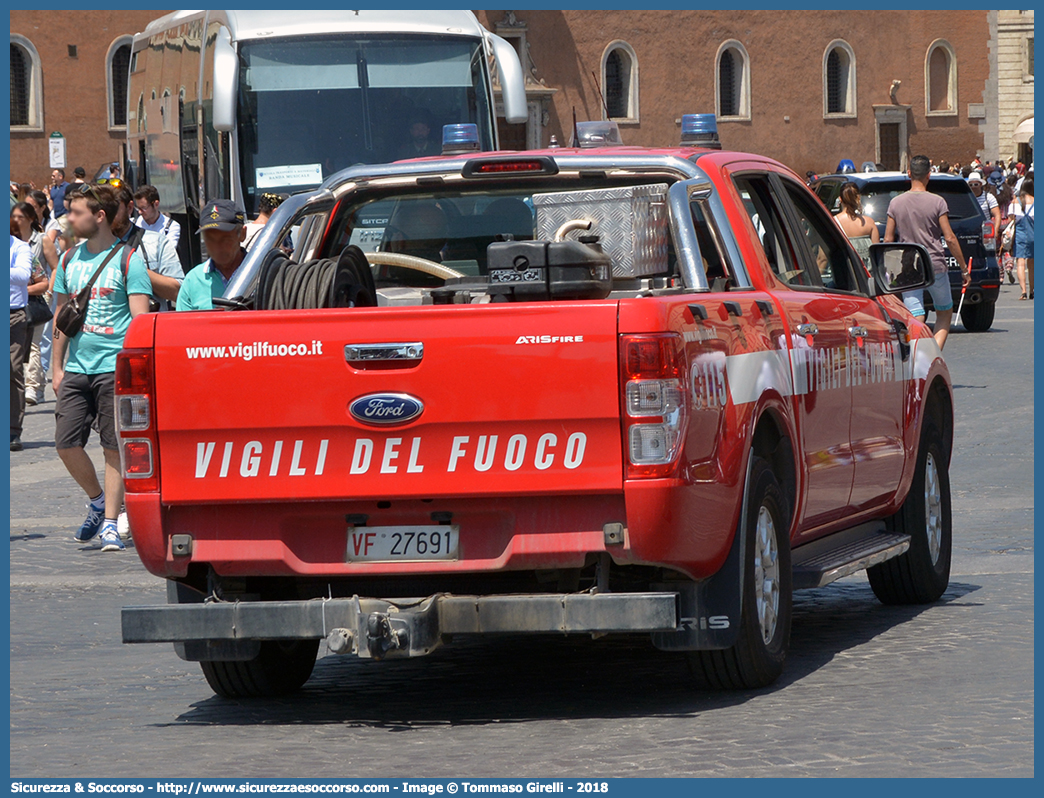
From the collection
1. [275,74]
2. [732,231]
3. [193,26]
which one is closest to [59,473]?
[275,74]

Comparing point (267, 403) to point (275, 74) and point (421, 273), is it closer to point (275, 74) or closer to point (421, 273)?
point (421, 273)

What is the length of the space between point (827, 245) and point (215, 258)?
371 centimetres

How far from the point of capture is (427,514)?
20.4 feet

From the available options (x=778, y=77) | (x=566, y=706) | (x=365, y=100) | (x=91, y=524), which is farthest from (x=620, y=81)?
(x=566, y=706)

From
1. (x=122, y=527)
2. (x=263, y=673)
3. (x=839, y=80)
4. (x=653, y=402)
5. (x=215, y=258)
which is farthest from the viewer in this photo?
(x=839, y=80)

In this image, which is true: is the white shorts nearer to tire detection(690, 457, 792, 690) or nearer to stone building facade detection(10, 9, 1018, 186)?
tire detection(690, 457, 792, 690)

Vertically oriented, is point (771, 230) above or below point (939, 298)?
above

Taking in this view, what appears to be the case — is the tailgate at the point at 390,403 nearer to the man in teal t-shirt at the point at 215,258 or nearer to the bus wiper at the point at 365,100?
the man in teal t-shirt at the point at 215,258

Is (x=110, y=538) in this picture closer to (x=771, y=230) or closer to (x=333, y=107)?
(x=771, y=230)

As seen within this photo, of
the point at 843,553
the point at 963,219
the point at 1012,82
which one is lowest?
the point at 843,553

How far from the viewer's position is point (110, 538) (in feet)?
36.8

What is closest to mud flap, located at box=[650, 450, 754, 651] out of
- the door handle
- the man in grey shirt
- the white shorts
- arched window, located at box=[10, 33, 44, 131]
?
the door handle

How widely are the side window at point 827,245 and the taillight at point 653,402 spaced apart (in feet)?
7.91

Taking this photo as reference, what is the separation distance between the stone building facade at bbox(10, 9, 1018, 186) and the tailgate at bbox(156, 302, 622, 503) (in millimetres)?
54445
